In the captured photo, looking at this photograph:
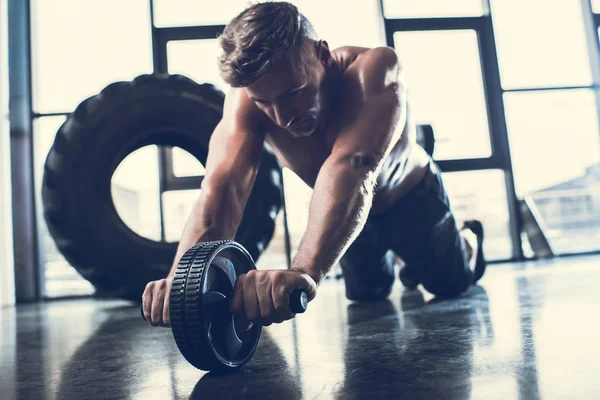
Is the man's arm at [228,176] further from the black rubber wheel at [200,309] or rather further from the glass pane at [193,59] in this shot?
the glass pane at [193,59]

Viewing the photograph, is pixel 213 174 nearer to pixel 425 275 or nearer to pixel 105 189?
pixel 425 275

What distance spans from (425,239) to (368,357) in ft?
2.60

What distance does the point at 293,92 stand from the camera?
92 cm

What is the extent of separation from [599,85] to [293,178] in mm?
2209

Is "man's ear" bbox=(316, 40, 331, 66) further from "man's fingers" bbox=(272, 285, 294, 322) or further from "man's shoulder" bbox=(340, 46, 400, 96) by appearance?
"man's fingers" bbox=(272, 285, 294, 322)

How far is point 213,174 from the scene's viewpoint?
3.24ft

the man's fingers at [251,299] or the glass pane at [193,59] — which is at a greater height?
the glass pane at [193,59]

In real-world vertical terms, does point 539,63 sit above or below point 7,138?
above

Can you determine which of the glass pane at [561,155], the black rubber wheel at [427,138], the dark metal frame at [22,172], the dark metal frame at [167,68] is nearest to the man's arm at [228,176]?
the black rubber wheel at [427,138]

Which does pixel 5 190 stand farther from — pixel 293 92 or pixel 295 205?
pixel 293 92

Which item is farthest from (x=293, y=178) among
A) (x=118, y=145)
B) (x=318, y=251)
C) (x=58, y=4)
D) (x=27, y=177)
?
(x=318, y=251)

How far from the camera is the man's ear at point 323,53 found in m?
1.04

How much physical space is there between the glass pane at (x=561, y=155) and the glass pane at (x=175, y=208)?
2.18 m

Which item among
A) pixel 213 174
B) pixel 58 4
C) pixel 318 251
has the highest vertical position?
pixel 58 4
